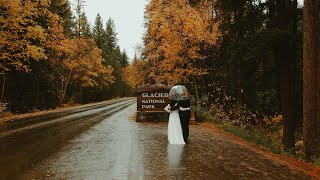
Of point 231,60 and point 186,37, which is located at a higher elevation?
point 186,37

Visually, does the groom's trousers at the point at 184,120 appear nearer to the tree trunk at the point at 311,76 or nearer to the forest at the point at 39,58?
the tree trunk at the point at 311,76

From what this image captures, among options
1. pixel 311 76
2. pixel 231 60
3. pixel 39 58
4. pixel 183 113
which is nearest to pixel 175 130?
pixel 183 113

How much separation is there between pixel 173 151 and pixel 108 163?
2582mm

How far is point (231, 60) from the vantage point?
14.5 meters

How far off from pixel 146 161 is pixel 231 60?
23.5 feet

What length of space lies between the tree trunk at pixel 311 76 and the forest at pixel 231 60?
0.03m

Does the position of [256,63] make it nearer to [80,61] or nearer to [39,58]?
[39,58]

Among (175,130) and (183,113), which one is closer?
(175,130)

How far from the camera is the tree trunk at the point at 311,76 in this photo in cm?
1109

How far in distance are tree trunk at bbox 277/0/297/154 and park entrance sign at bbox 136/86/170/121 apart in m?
8.25

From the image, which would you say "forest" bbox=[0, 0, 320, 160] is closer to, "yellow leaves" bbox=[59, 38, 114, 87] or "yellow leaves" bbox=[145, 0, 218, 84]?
"yellow leaves" bbox=[145, 0, 218, 84]

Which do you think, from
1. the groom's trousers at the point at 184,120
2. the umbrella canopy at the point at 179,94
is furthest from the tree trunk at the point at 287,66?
the umbrella canopy at the point at 179,94

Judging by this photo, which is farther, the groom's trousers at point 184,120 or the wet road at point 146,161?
the groom's trousers at point 184,120

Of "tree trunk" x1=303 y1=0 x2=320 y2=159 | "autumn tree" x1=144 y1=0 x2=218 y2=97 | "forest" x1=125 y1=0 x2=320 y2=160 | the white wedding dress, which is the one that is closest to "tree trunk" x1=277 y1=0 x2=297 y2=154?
"forest" x1=125 y1=0 x2=320 y2=160
